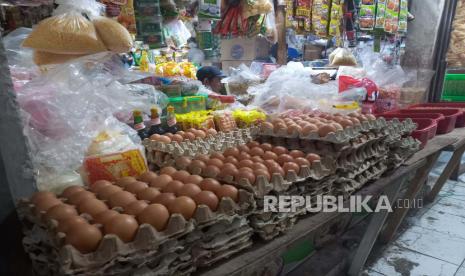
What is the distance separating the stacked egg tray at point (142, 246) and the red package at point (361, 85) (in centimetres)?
250

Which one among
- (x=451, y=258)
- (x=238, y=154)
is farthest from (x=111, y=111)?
(x=451, y=258)

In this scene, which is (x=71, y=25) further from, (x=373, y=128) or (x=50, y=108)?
(x=373, y=128)

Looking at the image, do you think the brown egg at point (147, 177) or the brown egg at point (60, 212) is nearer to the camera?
the brown egg at point (60, 212)

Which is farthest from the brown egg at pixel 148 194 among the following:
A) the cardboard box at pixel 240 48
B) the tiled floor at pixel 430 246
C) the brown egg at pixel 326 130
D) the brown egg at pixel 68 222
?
the cardboard box at pixel 240 48

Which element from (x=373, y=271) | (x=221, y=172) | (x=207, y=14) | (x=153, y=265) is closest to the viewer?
(x=153, y=265)

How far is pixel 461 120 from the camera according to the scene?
10.5ft

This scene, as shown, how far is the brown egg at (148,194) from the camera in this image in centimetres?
113

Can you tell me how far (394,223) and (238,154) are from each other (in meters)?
1.98

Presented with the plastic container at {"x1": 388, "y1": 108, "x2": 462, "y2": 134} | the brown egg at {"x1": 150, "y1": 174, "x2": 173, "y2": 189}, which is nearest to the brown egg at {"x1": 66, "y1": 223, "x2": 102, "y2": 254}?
the brown egg at {"x1": 150, "y1": 174, "x2": 173, "y2": 189}

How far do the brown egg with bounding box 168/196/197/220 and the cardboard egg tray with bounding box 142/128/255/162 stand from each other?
1.97 feet

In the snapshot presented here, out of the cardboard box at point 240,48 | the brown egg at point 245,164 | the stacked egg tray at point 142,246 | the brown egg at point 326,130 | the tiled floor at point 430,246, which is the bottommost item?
the tiled floor at point 430,246

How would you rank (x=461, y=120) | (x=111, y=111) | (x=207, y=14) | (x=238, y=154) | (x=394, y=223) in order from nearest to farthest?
1. (x=238, y=154)
2. (x=111, y=111)
3. (x=207, y=14)
4. (x=394, y=223)
5. (x=461, y=120)

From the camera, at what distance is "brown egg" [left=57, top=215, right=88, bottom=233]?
90 cm

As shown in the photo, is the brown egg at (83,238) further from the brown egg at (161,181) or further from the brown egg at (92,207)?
the brown egg at (161,181)
